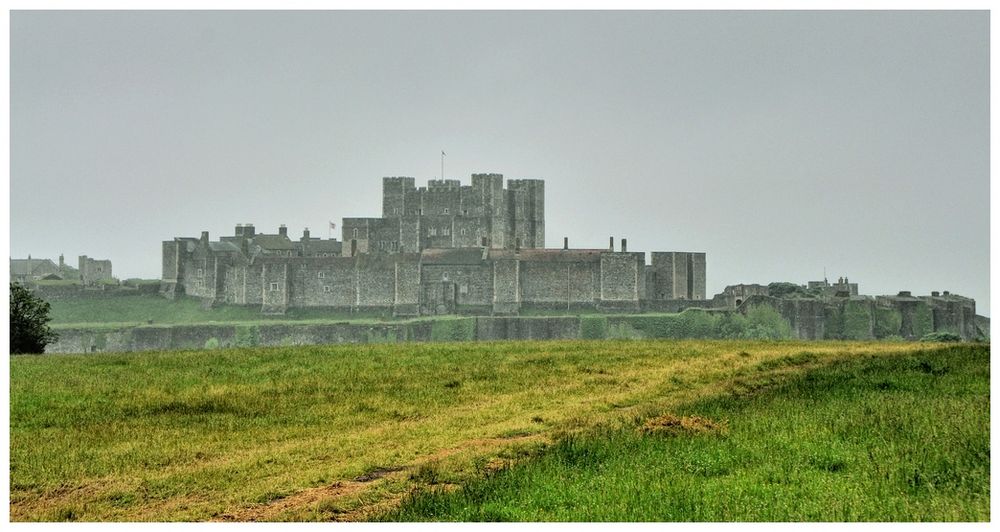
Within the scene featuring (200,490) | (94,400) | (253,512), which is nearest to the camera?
(253,512)

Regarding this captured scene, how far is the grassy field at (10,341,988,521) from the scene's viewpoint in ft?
29.0

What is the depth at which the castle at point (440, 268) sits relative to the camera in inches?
2763

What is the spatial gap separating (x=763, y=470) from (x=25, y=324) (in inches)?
864

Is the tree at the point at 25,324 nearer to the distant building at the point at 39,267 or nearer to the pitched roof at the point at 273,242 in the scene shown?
the pitched roof at the point at 273,242

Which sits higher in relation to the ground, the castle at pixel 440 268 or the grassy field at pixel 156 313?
the castle at pixel 440 268

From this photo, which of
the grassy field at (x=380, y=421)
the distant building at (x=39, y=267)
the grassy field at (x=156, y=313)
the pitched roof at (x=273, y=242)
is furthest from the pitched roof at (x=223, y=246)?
the grassy field at (x=380, y=421)

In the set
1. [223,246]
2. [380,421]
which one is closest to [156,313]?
[223,246]

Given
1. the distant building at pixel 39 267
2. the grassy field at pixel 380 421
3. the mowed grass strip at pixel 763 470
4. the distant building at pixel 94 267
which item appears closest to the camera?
the mowed grass strip at pixel 763 470

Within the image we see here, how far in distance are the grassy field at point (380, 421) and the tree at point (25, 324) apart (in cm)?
497

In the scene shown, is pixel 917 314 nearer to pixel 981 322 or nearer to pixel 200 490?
pixel 981 322

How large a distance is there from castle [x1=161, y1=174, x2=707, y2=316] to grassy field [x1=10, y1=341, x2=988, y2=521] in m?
49.1

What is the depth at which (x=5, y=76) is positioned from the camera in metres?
8.11

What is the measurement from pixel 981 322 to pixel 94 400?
195ft
